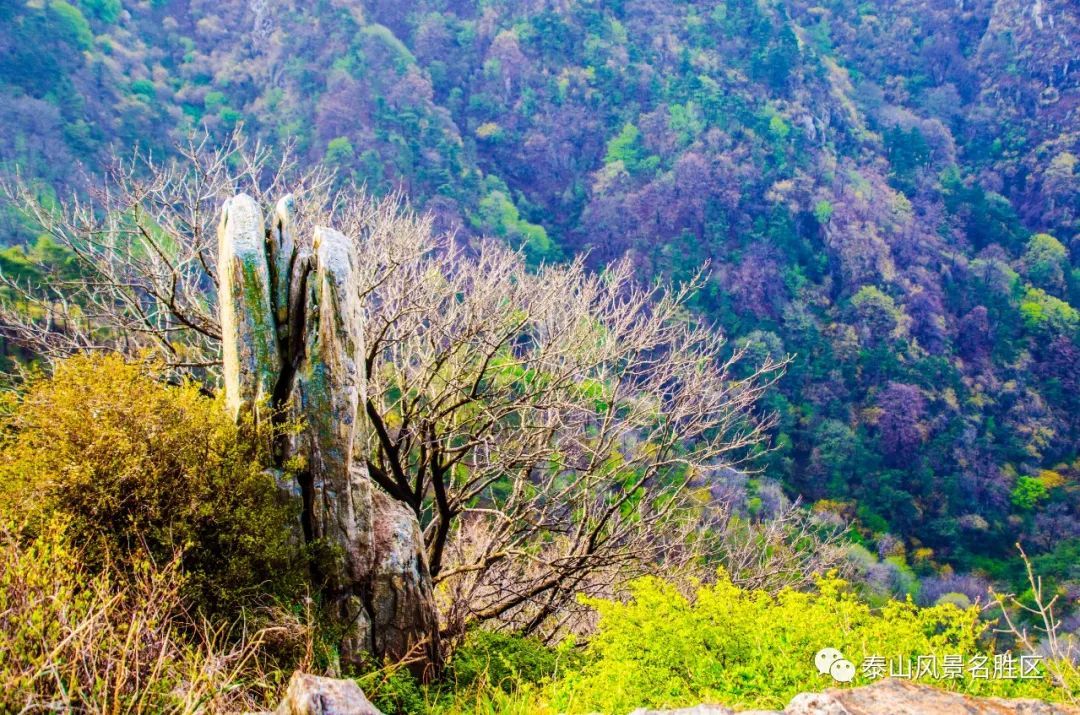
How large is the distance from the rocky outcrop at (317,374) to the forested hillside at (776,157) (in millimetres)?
37962

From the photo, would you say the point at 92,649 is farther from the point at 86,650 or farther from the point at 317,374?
the point at 317,374

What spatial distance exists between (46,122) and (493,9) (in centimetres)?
3920

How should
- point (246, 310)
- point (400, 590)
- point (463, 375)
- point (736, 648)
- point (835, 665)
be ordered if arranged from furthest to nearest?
1. point (463, 375)
2. point (400, 590)
3. point (246, 310)
4. point (736, 648)
5. point (835, 665)

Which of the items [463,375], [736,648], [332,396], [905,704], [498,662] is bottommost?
[498,662]

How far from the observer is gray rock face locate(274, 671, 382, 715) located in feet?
11.7

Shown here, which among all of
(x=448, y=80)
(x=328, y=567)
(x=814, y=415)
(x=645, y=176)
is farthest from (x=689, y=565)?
(x=448, y=80)

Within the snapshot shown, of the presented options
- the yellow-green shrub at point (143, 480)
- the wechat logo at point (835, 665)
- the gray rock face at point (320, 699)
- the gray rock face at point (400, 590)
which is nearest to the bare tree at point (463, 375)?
the gray rock face at point (400, 590)

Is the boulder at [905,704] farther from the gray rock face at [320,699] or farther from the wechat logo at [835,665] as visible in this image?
the gray rock face at [320,699]

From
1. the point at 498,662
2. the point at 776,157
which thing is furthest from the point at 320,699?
the point at 776,157

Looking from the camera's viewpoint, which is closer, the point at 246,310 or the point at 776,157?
the point at 246,310

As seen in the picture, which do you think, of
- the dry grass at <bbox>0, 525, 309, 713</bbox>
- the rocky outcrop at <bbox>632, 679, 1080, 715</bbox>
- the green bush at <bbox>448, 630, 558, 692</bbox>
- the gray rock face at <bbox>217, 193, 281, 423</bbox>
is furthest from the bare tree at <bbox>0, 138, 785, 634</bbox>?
the rocky outcrop at <bbox>632, 679, 1080, 715</bbox>

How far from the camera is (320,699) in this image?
141 inches

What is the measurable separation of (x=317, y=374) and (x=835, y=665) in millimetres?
4292

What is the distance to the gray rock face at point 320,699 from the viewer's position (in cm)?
356
